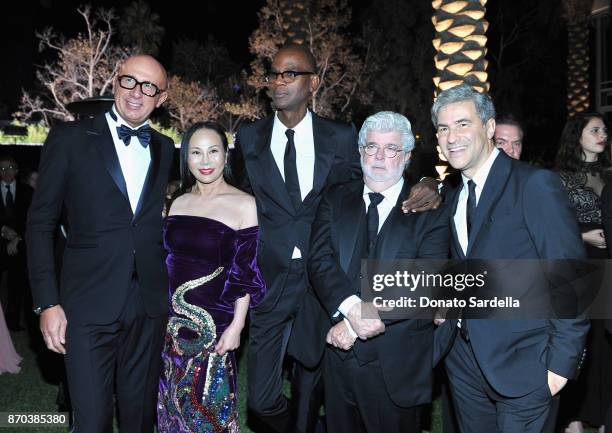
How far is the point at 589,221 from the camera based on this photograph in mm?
4938

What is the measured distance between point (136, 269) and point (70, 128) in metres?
0.84

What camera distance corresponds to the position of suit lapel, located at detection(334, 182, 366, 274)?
324 centimetres

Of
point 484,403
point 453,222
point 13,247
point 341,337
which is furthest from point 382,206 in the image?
point 13,247

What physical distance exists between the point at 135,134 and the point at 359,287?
1.51 metres

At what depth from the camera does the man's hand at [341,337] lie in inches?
125

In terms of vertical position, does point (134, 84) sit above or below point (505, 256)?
above

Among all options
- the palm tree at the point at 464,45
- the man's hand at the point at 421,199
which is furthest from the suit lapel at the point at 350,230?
the palm tree at the point at 464,45

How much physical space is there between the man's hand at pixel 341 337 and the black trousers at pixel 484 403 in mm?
502

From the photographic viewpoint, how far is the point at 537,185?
2764 mm

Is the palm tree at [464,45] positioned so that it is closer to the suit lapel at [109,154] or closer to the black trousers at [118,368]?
the suit lapel at [109,154]

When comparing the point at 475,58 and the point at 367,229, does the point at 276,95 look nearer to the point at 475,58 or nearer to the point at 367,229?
the point at 367,229

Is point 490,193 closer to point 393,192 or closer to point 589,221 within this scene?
point 393,192

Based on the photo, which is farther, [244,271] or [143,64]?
[244,271]

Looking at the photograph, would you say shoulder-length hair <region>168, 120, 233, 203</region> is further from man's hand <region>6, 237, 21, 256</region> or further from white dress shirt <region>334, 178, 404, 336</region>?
man's hand <region>6, 237, 21, 256</region>
